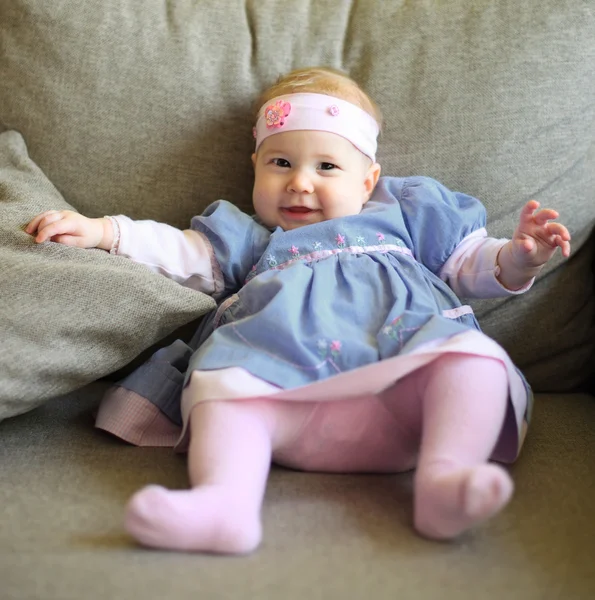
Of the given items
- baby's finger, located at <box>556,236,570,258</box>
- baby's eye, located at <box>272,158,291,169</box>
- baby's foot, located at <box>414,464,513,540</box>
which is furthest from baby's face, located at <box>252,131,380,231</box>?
baby's foot, located at <box>414,464,513,540</box>

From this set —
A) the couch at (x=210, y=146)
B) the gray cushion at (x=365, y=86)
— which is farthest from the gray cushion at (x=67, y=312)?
the gray cushion at (x=365, y=86)

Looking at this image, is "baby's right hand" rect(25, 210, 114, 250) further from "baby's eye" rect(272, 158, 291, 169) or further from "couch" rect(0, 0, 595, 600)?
"baby's eye" rect(272, 158, 291, 169)

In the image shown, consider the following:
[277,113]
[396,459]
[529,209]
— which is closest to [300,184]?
[277,113]

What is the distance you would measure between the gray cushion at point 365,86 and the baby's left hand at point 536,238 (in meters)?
0.17

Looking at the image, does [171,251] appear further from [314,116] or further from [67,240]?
[314,116]

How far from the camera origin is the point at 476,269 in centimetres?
111

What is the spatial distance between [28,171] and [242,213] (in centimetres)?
35

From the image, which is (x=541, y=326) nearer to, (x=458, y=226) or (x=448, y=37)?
(x=458, y=226)

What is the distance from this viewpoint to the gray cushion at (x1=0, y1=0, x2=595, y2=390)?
3.89 ft

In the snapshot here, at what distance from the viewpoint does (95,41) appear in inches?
48.1

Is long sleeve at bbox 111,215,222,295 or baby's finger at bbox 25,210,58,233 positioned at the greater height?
baby's finger at bbox 25,210,58,233

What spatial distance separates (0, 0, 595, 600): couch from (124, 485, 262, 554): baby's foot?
0.19 m

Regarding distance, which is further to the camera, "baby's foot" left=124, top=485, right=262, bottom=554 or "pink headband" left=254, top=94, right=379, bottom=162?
"pink headband" left=254, top=94, right=379, bottom=162

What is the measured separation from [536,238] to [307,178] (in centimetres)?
36
